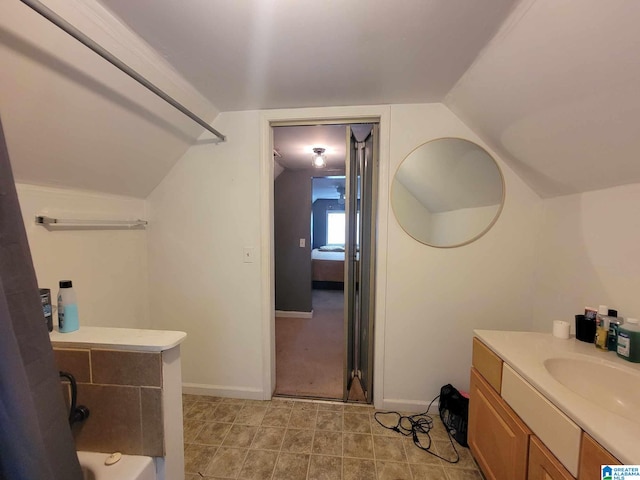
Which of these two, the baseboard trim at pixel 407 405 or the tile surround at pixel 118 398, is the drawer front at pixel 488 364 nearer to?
the baseboard trim at pixel 407 405

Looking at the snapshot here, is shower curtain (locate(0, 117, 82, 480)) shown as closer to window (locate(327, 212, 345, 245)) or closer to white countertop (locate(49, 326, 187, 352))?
white countertop (locate(49, 326, 187, 352))

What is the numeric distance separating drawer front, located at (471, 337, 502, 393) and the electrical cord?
650mm

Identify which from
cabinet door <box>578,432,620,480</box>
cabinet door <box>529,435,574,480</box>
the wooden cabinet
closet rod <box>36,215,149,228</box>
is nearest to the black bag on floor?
the wooden cabinet

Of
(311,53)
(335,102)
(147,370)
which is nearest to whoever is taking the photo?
(147,370)

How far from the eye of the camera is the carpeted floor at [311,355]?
2273 millimetres

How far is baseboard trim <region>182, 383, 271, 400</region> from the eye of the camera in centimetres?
209

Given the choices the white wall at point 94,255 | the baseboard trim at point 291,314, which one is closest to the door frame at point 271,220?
the white wall at point 94,255

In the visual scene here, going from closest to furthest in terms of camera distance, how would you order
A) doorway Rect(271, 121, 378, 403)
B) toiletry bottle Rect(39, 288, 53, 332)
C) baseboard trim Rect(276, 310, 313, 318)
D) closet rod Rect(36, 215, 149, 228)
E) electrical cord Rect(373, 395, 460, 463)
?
1. toiletry bottle Rect(39, 288, 53, 332)
2. closet rod Rect(36, 215, 149, 228)
3. electrical cord Rect(373, 395, 460, 463)
4. doorway Rect(271, 121, 378, 403)
5. baseboard trim Rect(276, 310, 313, 318)

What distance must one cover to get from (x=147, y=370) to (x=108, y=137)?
1.31 metres

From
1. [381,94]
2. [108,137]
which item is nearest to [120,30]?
[108,137]

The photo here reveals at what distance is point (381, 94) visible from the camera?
1.72m

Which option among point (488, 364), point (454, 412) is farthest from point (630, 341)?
point (454, 412)

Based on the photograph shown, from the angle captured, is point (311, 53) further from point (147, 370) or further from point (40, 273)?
point (40, 273)

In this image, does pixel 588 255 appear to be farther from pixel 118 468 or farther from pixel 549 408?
pixel 118 468
